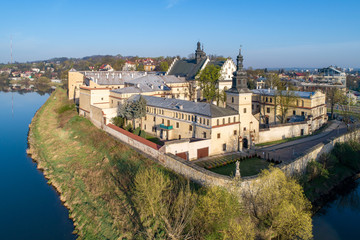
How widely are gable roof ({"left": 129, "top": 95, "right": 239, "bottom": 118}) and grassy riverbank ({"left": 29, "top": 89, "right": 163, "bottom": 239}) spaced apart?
7.64 metres

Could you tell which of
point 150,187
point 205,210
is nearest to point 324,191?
point 205,210

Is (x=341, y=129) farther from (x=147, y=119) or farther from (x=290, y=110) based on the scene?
(x=147, y=119)

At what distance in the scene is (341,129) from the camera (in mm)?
41625

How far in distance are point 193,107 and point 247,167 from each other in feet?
32.4

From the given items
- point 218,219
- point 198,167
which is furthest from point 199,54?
point 218,219

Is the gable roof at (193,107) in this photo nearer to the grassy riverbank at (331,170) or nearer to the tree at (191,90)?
the grassy riverbank at (331,170)

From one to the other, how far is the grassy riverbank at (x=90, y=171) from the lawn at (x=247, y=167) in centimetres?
730

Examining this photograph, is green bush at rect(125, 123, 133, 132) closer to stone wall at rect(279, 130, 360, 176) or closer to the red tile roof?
the red tile roof

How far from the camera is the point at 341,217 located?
2378 cm

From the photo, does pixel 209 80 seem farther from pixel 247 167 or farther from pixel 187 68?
pixel 247 167

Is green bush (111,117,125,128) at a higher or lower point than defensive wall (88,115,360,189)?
higher

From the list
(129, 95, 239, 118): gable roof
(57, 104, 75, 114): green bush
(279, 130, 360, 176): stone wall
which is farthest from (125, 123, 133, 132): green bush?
(279, 130, 360, 176): stone wall

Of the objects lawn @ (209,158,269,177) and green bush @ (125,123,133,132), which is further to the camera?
green bush @ (125,123,133,132)

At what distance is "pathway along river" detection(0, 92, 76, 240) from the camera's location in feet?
72.3
